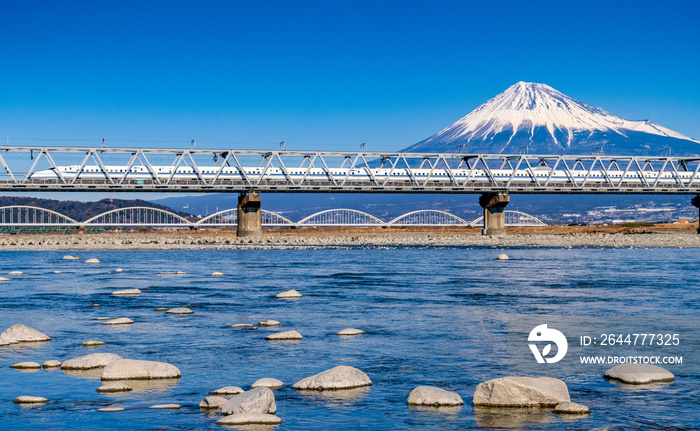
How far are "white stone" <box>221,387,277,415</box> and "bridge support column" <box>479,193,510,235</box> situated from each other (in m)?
106

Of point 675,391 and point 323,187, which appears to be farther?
point 323,187

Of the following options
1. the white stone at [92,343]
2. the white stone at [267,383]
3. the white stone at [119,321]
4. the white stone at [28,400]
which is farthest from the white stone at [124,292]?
the white stone at [267,383]

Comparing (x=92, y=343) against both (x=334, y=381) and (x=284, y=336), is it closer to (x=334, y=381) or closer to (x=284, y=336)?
(x=284, y=336)

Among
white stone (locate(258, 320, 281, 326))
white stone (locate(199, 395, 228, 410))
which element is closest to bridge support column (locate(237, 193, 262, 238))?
white stone (locate(258, 320, 281, 326))

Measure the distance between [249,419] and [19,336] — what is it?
1027 cm

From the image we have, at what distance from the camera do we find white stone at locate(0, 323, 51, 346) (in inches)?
772

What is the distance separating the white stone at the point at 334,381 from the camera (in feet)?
48.6

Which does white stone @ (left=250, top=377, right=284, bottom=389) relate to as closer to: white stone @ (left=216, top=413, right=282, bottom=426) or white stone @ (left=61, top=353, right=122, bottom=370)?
white stone @ (left=216, top=413, right=282, bottom=426)

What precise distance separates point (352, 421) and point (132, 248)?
75653 millimetres

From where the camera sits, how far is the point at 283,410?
13.2 metres

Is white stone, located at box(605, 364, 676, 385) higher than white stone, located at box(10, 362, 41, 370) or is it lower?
lower

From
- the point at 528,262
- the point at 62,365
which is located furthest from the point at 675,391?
the point at 528,262

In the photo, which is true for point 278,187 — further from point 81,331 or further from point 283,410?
point 283,410

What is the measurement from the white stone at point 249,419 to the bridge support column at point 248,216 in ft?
295
